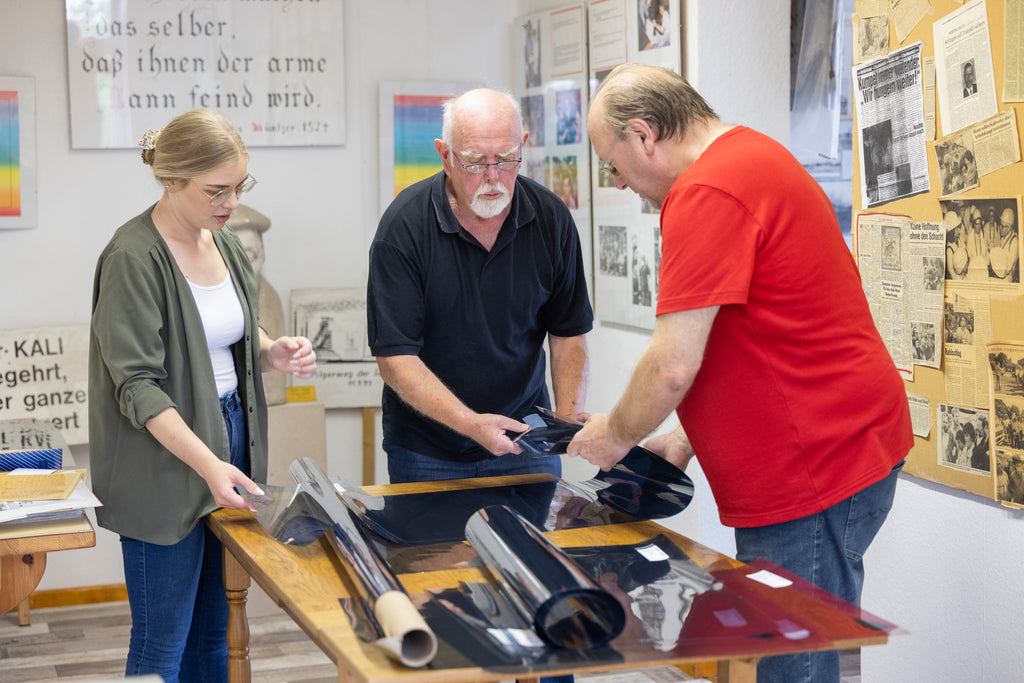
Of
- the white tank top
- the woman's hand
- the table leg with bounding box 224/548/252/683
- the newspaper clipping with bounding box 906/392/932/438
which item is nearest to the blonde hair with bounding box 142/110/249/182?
the white tank top

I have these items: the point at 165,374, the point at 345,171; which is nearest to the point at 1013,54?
the point at 165,374

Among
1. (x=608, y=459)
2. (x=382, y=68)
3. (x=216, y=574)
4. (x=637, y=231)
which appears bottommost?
(x=216, y=574)

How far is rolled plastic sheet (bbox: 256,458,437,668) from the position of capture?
136cm

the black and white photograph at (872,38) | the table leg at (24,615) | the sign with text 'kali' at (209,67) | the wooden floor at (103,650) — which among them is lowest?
the wooden floor at (103,650)

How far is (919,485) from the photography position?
254cm

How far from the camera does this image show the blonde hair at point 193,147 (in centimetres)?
213

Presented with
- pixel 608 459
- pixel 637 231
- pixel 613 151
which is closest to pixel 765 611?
pixel 608 459

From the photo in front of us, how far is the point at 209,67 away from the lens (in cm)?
423

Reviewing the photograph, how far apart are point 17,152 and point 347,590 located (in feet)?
A: 10.0

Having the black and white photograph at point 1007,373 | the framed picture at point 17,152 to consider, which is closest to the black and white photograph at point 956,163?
the black and white photograph at point 1007,373

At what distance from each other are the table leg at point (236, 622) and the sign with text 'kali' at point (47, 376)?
222cm

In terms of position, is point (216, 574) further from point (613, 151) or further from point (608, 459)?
point (613, 151)

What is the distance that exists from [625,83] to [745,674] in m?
0.98

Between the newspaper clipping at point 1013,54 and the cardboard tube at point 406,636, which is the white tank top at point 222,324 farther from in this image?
the newspaper clipping at point 1013,54
